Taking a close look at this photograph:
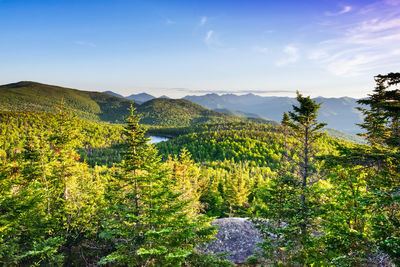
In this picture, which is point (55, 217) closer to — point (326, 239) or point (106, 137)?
point (326, 239)

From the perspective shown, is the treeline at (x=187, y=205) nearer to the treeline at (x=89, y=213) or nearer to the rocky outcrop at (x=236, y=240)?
the treeline at (x=89, y=213)

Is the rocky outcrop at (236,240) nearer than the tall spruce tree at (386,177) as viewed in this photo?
No

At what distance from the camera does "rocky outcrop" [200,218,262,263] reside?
26.5 meters

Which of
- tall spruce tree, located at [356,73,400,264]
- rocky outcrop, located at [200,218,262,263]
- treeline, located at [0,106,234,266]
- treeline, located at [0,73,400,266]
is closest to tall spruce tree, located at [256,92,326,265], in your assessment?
treeline, located at [0,73,400,266]

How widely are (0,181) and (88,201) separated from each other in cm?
608

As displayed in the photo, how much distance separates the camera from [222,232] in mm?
28938

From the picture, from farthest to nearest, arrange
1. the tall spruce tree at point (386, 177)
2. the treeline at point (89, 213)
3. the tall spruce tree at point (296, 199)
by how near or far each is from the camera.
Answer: the tall spruce tree at point (296, 199)
the treeline at point (89, 213)
the tall spruce tree at point (386, 177)

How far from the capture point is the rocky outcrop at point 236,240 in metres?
26.5

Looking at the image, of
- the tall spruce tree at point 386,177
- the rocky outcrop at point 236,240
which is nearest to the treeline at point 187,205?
the tall spruce tree at point 386,177

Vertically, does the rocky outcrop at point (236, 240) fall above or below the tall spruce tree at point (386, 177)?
below

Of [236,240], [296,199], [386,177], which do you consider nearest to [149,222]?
[296,199]

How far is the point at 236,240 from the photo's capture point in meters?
28.2

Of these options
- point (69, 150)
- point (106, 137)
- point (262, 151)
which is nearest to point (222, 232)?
point (69, 150)

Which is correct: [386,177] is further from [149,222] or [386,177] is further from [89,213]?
[89,213]
